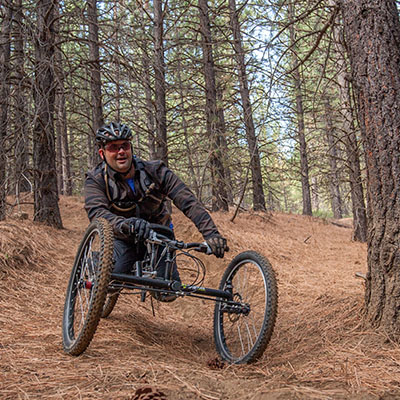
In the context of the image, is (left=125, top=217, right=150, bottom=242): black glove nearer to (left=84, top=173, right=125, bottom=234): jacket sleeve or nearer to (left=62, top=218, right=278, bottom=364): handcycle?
(left=62, top=218, right=278, bottom=364): handcycle

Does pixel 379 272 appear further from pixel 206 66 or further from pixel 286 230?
pixel 206 66

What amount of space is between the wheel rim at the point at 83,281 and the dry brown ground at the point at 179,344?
20 centimetres

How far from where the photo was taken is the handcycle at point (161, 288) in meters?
2.78

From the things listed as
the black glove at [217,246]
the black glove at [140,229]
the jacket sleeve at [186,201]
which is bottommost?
the black glove at [217,246]

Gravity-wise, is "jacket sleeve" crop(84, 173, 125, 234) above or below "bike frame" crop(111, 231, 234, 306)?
A: above

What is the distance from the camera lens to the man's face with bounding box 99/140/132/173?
12.6 feet

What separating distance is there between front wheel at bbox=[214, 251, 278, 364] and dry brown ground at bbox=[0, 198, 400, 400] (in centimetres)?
17

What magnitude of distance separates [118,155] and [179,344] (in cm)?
196

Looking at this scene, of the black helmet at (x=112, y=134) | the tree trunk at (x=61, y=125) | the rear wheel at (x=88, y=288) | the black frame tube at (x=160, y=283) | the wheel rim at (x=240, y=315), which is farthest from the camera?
Result: the tree trunk at (x=61, y=125)

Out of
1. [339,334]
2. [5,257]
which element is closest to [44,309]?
[5,257]

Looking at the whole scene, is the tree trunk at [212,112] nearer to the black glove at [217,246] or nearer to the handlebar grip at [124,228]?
the black glove at [217,246]

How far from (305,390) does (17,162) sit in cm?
495

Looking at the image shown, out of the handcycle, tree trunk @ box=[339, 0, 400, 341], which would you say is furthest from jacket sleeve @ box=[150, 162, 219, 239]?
tree trunk @ box=[339, 0, 400, 341]

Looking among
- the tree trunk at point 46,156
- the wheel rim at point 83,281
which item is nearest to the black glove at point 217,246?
the wheel rim at point 83,281
